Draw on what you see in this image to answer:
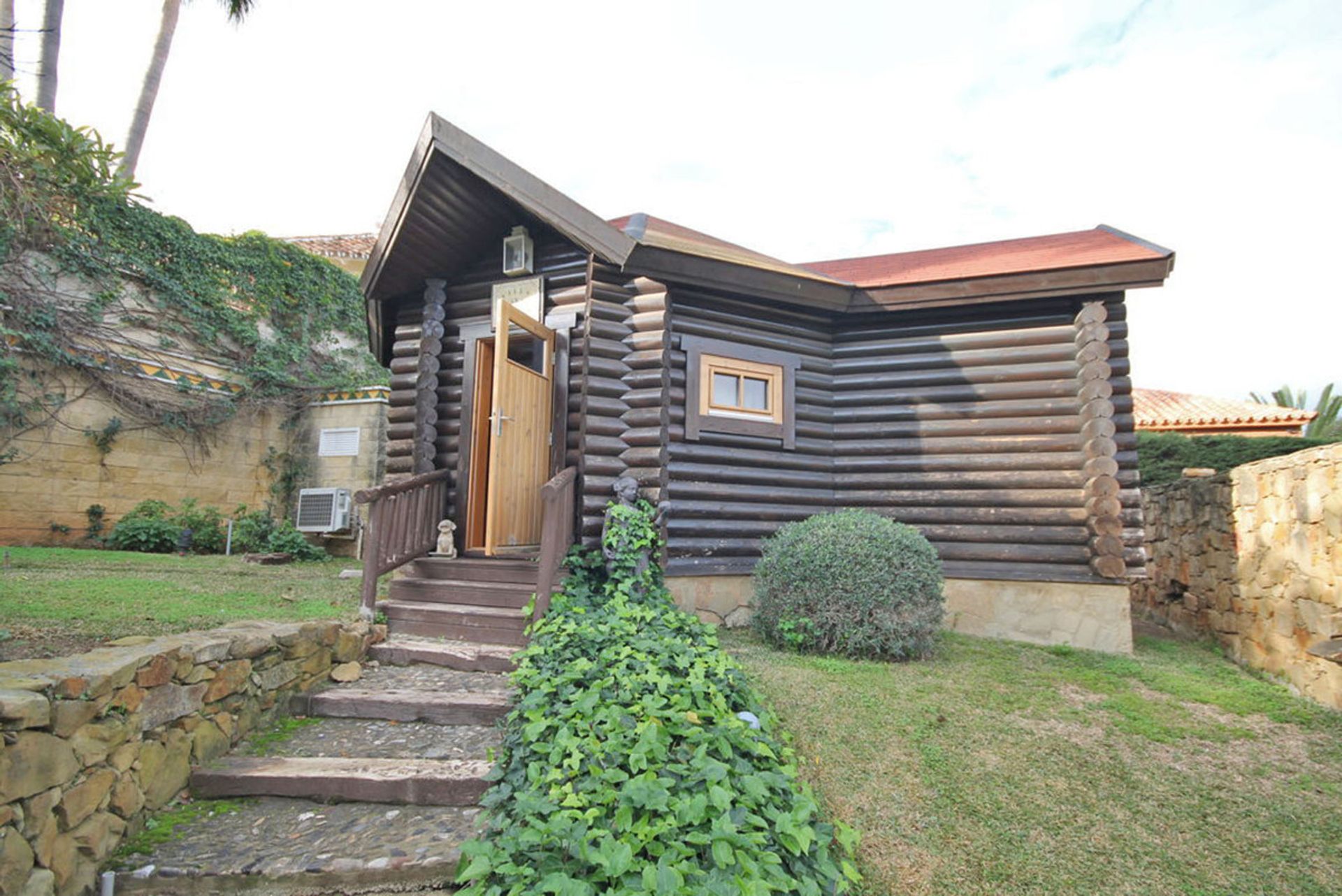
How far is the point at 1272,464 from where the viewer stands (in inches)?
230

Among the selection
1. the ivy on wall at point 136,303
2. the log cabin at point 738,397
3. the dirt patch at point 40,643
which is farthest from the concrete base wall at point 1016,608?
the ivy on wall at point 136,303

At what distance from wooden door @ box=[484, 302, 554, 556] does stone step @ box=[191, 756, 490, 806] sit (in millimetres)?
2231

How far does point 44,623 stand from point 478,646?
249 cm

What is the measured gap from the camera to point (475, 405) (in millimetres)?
6230

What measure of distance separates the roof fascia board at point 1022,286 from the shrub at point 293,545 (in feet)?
29.4

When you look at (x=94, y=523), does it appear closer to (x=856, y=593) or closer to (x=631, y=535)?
(x=631, y=535)

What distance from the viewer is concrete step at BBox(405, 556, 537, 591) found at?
18.5 feet

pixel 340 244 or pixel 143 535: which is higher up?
pixel 340 244

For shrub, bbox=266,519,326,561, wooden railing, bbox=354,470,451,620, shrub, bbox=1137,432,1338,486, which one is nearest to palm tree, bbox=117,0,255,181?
shrub, bbox=266,519,326,561

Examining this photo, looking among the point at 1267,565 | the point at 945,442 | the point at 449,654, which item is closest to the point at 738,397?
the point at 945,442

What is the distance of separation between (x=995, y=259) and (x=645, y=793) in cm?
709

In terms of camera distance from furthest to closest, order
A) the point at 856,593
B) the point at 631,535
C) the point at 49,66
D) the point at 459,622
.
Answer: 1. the point at 49,66
2. the point at 631,535
3. the point at 856,593
4. the point at 459,622

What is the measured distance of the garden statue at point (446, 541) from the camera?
627cm

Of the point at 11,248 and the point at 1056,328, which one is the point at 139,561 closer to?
the point at 11,248
